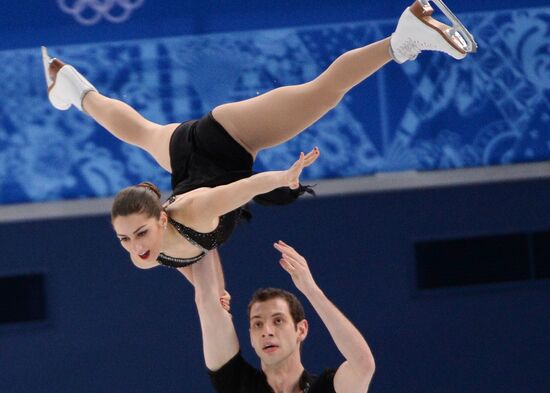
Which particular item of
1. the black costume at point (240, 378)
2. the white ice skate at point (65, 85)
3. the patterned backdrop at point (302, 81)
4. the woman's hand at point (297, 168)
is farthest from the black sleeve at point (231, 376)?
the patterned backdrop at point (302, 81)

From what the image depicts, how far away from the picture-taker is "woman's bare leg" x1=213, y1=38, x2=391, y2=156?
13.1 feet

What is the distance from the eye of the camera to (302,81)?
546 centimetres

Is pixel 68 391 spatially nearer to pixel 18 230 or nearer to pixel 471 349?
pixel 18 230

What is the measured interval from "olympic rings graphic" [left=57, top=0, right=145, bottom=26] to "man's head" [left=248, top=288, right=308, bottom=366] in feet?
6.13

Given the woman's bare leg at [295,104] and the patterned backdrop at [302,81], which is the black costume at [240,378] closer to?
the woman's bare leg at [295,104]

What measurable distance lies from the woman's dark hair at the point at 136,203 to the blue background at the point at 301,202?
163cm

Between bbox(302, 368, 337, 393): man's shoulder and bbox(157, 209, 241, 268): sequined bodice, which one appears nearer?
bbox(157, 209, 241, 268): sequined bodice

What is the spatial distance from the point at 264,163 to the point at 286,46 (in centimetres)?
56

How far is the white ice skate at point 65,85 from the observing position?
14.9ft

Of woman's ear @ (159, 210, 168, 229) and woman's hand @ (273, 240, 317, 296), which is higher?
woman's ear @ (159, 210, 168, 229)

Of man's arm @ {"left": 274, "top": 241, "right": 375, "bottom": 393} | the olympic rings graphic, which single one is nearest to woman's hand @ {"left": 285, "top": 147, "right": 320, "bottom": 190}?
man's arm @ {"left": 274, "top": 241, "right": 375, "bottom": 393}

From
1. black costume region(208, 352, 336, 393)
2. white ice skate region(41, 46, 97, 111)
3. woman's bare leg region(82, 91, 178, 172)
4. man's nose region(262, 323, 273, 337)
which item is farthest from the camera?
white ice skate region(41, 46, 97, 111)

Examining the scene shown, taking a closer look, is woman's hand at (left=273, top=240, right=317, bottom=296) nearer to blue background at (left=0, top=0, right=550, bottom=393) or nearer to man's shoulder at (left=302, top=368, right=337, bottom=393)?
man's shoulder at (left=302, top=368, right=337, bottom=393)

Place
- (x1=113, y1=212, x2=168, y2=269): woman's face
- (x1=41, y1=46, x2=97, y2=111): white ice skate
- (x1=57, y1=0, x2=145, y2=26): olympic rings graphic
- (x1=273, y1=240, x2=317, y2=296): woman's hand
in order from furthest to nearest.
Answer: (x1=57, y1=0, x2=145, y2=26): olympic rings graphic, (x1=41, y1=46, x2=97, y2=111): white ice skate, (x1=273, y1=240, x2=317, y2=296): woman's hand, (x1=113, y1=212, x2=168, y2=269): woman's face
